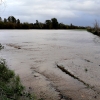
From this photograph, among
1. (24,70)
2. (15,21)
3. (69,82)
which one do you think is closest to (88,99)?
(69,82)

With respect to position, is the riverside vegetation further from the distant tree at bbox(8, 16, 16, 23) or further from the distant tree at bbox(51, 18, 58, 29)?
the distant tree at bbox(51, 18, 58, 29)

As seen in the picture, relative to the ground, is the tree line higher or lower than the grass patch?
higher

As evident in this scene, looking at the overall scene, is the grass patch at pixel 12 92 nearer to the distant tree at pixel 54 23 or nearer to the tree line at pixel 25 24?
the tree line at pixel 25 24

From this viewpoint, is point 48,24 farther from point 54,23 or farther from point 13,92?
point 13,92

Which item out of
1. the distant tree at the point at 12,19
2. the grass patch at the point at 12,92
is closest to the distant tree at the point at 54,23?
the distant tree at the point at 12,19

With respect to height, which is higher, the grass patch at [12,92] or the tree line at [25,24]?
the tree line at [25,24]

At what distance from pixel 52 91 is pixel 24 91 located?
0.91 metres

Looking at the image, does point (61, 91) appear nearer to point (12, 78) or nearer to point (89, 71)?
point (12, 78)

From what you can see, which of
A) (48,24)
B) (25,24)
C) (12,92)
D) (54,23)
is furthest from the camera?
(48,24)

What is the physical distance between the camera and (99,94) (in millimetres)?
6637

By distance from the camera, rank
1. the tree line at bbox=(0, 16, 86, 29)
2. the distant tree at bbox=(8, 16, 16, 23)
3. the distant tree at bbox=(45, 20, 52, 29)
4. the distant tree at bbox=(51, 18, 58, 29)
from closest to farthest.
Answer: the tree line at bbox=(0, 16, 86, 29) < the distant tree at bbox=(8, 16, 16, 23) < the distant tree at bbox=(51, 18, 58, 29) < the distant tree at bbox=(45, 20, 52, 29)

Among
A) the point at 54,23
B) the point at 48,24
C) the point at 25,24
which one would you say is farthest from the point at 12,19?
the point at 54,23

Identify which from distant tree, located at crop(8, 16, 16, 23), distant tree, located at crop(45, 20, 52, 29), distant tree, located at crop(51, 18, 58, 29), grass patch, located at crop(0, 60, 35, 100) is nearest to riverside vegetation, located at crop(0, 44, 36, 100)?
grass patch, located at crop(0, 60, 35, 100)

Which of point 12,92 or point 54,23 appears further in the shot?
point 54,23
